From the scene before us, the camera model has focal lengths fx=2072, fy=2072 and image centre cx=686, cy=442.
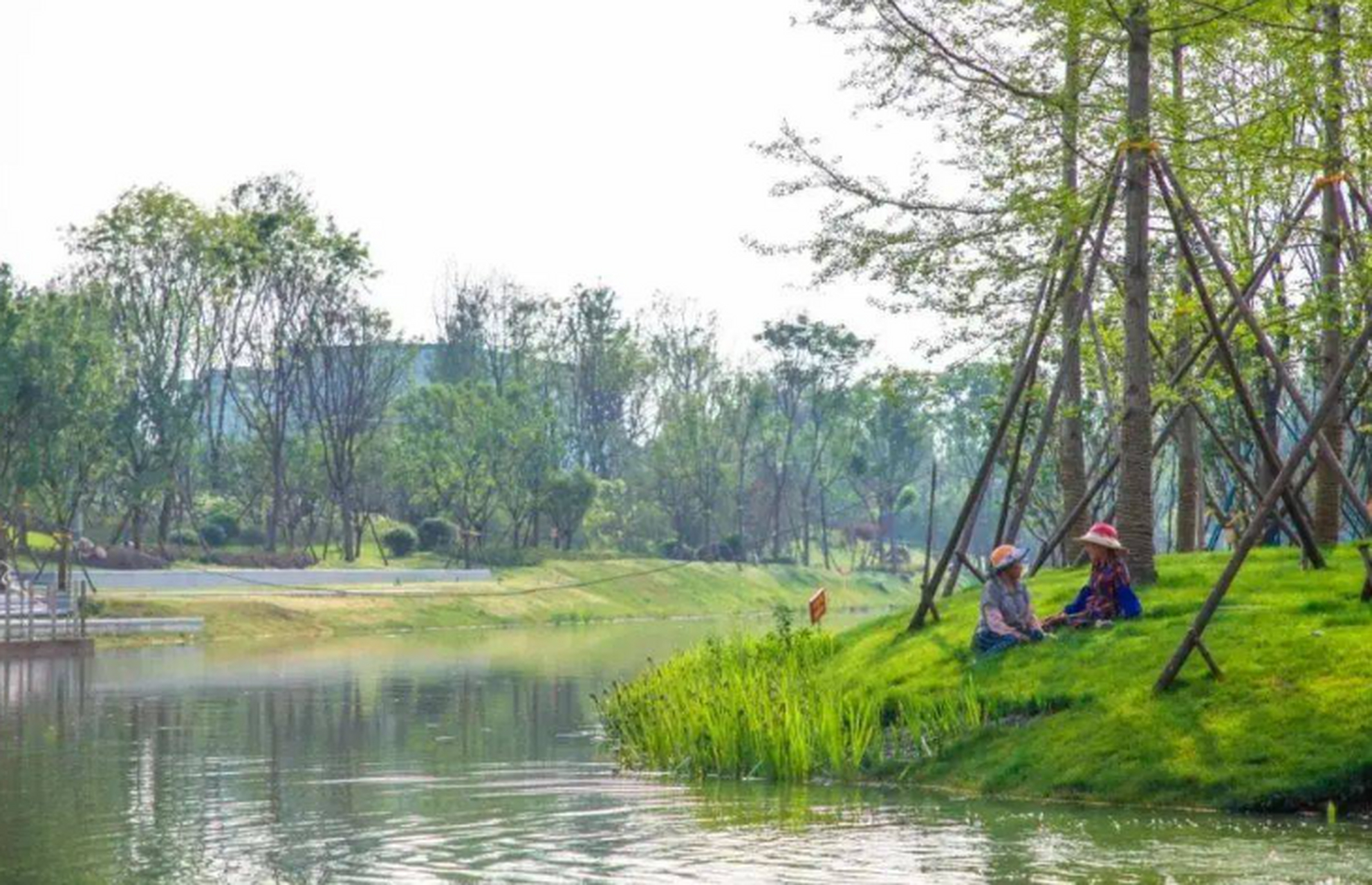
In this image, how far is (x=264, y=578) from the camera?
2859 inches

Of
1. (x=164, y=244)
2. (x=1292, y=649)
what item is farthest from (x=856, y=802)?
(x=164, y=244)

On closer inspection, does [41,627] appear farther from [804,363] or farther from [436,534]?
[804,363]

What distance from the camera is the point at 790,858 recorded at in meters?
15.2

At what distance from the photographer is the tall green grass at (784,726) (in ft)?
66.6

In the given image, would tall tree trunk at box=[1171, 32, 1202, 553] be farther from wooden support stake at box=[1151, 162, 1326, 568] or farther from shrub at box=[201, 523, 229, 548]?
shrub at box=[201, 523, 229, 548]

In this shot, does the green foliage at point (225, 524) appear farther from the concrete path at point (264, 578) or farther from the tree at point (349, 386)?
the concrete path at point (264, 578)

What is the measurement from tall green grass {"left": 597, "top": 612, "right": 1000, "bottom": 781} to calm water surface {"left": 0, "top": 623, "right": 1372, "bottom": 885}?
0.49m

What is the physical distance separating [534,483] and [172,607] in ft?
122

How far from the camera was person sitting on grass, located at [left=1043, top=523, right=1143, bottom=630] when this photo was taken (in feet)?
72.6

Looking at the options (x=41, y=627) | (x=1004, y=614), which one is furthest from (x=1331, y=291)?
(x=41, y=627)

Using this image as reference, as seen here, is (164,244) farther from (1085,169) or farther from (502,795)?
(502,795)

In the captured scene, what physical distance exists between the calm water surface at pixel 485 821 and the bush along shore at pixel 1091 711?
1.72 feet

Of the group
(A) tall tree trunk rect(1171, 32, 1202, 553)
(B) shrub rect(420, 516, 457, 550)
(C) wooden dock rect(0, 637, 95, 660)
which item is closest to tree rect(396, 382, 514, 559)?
(B) shrub rect(420, 516, 457, 550)

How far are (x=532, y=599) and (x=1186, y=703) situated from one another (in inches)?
2443
